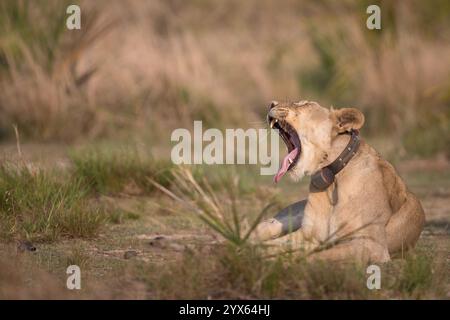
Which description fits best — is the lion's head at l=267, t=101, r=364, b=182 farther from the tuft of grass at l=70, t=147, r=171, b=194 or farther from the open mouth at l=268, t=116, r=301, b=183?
the tuft of grass at l=70, t=147, r=171, b=194

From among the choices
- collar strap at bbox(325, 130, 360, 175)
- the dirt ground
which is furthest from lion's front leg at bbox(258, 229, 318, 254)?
collar strap at bbox(325, 130, 360, 175)

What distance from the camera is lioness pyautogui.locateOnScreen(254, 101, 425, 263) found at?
6.62 metres

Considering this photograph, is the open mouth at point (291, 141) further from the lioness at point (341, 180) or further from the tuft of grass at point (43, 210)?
the tuft of grass at point (43, 210)

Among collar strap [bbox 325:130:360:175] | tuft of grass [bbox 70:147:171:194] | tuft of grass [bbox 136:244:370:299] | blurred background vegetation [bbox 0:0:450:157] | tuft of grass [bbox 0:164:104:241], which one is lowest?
tuft of grass [bbox 136:244:370:299]

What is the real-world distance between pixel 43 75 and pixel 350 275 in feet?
24.7

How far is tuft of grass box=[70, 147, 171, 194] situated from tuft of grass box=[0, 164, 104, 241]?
943 mm

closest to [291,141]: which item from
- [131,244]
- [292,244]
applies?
Result: [292,244]

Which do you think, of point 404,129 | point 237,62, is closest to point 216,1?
point 237,62

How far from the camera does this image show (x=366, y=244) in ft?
21.0

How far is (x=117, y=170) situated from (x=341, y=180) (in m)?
2.86

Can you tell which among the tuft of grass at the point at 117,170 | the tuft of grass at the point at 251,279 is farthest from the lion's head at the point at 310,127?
the tuft of grass at the point at 117,170

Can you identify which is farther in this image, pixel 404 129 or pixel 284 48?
pixel 284 48

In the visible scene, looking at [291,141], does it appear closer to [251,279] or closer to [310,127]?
[310,127]

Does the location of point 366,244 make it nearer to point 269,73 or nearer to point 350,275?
point 350,275
